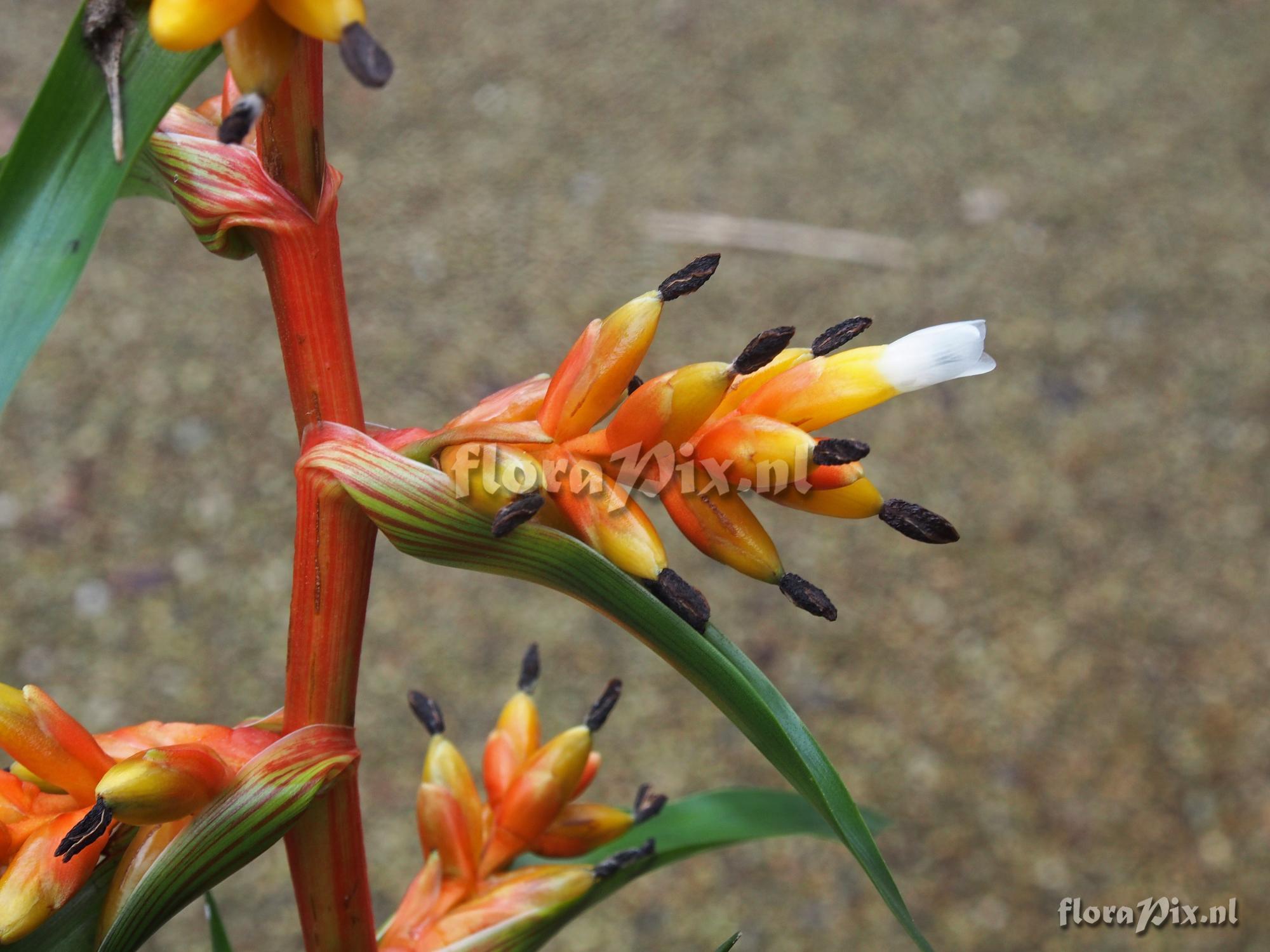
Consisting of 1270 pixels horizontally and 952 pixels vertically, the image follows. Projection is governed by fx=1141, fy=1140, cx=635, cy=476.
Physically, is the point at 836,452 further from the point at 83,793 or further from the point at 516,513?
the point at 83,793

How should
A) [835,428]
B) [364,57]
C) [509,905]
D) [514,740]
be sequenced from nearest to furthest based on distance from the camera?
[364,57] → [509,905] → [514,740] → [835,428]

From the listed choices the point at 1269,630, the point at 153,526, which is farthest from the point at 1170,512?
the point at 153,526

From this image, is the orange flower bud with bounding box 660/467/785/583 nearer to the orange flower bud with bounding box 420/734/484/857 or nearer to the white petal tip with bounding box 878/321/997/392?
the white petal tip with bounding box 878/321/997/392

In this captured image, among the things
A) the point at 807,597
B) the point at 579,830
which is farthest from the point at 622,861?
the point at 807,597

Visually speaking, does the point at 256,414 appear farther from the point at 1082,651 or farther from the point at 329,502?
the point at 329,502

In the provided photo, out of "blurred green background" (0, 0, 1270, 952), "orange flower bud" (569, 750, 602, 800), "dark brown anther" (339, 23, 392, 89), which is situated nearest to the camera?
"dark brown anther" (339, 23, 392, 89)

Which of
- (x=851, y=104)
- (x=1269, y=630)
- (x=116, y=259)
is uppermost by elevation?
(x=116, y=259)

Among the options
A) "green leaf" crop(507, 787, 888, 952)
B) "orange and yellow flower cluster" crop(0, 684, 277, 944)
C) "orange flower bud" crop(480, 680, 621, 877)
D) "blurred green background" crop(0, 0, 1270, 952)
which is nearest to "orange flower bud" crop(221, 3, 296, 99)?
"orange and yellow flower cluster" crop(0, 684, 277, 944)
